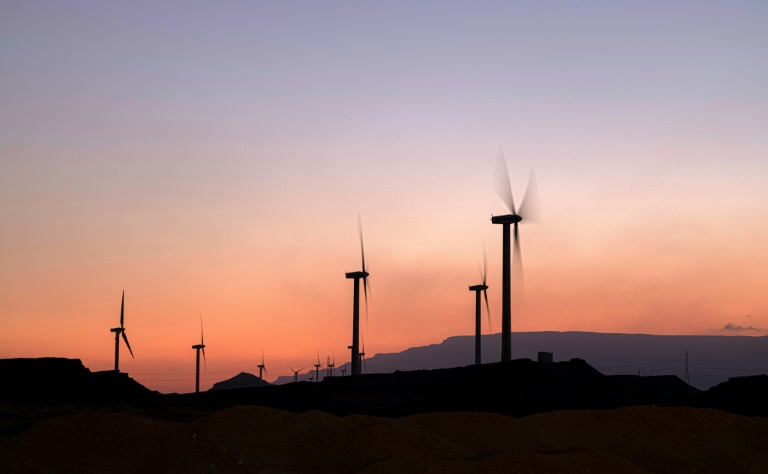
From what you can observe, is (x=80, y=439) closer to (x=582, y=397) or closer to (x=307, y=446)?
(x=307, y=446)

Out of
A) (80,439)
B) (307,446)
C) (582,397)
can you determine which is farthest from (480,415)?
(582,397)

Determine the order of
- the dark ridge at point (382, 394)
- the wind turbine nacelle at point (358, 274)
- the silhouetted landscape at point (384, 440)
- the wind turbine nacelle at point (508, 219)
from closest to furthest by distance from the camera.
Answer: the silhouetted landscape at point (384, 440) → the dark ridge at point (382, 394) → the wind turbine nacelle at point (508, 219) → the wind turbine nacelle at point (358, 274)

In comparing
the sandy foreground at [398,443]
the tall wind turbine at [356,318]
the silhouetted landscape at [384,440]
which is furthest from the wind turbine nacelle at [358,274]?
the sandy foreground at [398,443]

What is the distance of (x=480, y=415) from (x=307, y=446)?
1061 cm

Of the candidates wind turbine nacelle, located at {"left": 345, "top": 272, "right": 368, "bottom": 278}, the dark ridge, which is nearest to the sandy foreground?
the dark ridge

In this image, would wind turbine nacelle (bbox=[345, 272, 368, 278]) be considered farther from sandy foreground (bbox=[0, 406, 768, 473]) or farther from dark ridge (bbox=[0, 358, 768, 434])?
sandy foreground (bbox=[0, 406, 768, 473])

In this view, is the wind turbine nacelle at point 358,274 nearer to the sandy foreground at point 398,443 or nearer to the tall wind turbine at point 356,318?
the tall wind turbine at point 356,318

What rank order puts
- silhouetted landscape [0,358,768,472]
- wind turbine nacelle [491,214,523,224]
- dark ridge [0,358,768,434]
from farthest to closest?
wind turbine nacelle [491,214,523,224]
dark ridge [0,358,768,434]
silhouetted landscape [0,358,768,472]

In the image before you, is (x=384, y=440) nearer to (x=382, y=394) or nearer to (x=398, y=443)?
(x=398, y=443)

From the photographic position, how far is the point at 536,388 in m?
83.4

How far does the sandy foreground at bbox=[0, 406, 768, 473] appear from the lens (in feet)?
119

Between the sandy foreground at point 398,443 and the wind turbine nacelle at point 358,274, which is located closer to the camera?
the sandy foreground at point 398,443

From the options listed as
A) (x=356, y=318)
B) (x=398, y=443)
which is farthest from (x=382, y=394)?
(x=398, y=443)

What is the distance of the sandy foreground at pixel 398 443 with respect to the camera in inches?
1428
